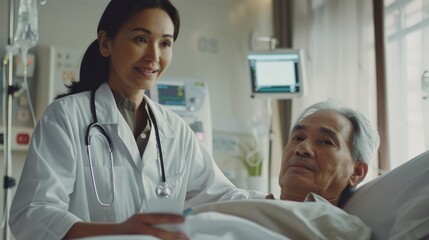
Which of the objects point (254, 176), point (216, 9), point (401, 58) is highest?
point (216, 9)

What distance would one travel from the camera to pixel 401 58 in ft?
9.60

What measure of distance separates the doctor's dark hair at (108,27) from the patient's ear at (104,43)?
0.01 meters

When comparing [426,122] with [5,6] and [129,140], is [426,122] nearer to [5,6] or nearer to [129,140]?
[129,140]

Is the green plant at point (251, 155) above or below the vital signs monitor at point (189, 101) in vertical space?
below

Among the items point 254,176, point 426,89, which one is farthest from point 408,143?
point 254,176

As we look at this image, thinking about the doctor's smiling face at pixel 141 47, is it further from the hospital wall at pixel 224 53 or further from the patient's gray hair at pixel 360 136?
the hospital wall at pixel 224 53

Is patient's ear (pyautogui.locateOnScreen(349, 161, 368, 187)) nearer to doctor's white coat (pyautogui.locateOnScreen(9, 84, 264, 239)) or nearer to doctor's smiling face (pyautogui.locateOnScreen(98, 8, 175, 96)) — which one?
doctor's white coat (pyautogui.locateOnScreen(9, 84, 264, 239))

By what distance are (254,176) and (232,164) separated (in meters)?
0.23

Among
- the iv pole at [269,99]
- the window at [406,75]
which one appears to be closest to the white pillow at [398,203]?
the window at [406,75]

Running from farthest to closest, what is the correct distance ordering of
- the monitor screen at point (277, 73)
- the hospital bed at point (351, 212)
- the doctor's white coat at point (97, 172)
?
1. the monitor screen at point (277, 73)
2. the doctor's white coat at point (97, 172)
3. the hospital bed at point (351, 212)

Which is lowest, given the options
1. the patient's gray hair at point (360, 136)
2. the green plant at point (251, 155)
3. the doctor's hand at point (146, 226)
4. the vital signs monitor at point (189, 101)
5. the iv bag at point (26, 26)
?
the green plant at point (251, 155)

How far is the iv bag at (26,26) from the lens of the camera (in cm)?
263

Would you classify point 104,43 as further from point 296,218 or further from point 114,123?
point 296,218

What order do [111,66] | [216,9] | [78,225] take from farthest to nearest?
1. [216,9]
2. [111,66]
3. [78,225]
